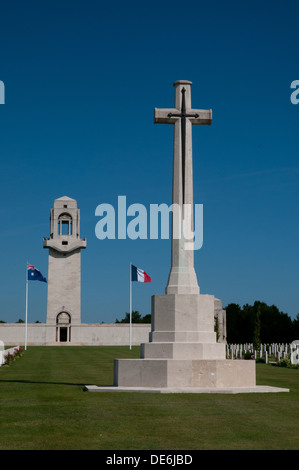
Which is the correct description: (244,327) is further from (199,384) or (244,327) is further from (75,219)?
(199,384)

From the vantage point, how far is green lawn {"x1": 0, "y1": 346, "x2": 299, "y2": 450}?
7605 mm

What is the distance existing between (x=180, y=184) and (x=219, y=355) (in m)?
4.53

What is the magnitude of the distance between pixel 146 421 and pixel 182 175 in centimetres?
808

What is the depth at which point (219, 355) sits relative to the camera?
14859 mm

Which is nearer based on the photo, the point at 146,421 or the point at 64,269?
the point at 146,421

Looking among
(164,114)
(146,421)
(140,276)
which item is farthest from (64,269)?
(146,421)

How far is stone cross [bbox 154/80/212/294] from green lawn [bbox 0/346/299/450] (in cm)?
336

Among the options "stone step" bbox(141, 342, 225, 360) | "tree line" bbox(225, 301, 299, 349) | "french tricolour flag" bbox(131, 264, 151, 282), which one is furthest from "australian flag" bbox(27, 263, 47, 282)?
"stone step" bbox(141, 342, 225, 360)

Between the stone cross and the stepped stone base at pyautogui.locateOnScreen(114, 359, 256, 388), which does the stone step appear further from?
the stone cross

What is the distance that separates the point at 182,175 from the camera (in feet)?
52.4

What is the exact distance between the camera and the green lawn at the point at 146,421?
25.0 feet

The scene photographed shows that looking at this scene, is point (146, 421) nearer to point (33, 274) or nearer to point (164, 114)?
point (164, 114)

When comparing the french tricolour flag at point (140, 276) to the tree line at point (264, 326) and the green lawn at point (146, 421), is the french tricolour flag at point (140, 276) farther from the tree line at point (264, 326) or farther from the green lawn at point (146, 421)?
the green lawn at point (146, 421)
